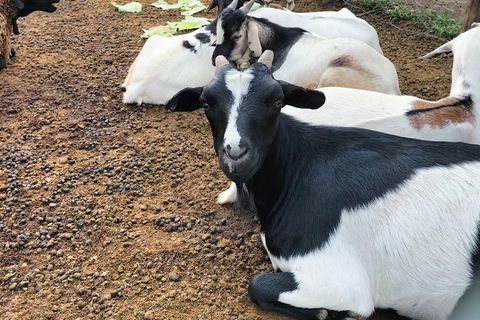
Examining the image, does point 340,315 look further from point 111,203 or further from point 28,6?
point 28,6

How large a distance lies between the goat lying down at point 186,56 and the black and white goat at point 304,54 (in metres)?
0.38

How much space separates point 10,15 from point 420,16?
6.52 m

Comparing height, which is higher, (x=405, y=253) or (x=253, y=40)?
(x=253, y=40)

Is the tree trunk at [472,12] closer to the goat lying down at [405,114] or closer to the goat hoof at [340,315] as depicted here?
the goat lying down at [405,114]

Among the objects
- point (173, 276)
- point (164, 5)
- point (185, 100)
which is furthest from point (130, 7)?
point (173, 276)

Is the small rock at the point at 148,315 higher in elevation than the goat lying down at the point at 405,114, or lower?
lower

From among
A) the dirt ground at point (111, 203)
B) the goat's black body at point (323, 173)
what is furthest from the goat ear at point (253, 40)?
the goat's black body at point (323, 173)

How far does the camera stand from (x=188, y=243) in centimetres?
333

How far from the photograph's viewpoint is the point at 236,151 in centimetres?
245

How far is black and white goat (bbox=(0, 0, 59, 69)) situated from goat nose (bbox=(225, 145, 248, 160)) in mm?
4997

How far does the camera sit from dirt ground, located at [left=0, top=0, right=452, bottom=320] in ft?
9.60

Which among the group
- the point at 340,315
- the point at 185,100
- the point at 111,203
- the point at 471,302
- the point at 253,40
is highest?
the point at 185,100

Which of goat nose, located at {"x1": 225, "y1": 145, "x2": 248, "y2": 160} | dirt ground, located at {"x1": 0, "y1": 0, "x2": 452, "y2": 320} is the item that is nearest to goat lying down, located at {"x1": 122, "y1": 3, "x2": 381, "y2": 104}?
dirt ground, located at {"x1": 0, "y1": 0, "x2": 452, "y2": 320}

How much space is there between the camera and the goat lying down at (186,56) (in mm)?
5301
